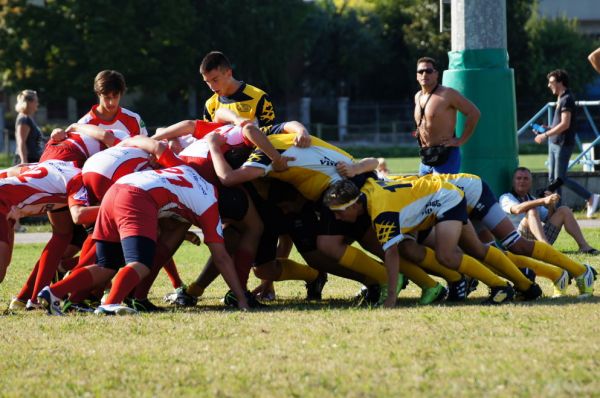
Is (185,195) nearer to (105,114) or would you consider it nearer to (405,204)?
(405,204)

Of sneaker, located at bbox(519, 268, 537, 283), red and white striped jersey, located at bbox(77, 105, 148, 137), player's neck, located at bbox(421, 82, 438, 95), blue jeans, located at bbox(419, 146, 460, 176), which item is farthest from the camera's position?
player's neck, located at bbox(421, 82, 438, 95)

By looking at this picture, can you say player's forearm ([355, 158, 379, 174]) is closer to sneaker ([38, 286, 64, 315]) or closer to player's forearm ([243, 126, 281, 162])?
player's forearm ([243, 126, 281, 162])

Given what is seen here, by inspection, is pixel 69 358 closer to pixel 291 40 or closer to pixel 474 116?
pixel 474 116

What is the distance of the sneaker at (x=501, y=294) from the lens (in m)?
8.70

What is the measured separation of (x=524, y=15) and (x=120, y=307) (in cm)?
4746

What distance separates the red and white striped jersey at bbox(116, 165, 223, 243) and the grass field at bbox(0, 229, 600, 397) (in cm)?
64

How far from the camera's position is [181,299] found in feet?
31.2

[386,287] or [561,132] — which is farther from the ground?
[561,132]

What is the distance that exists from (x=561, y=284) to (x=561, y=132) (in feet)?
20.9

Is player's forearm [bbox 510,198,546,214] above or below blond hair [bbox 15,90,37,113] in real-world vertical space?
below

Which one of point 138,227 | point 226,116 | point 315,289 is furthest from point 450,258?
point 138,227

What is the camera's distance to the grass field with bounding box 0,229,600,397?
583cm

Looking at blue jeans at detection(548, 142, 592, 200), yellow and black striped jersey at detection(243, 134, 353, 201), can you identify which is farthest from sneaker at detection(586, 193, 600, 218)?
yellow and black striped jersey at detection(243, 134, 353, 201)

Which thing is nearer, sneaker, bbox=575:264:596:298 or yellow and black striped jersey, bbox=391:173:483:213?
sneaker, bbox=575:264:596:298
